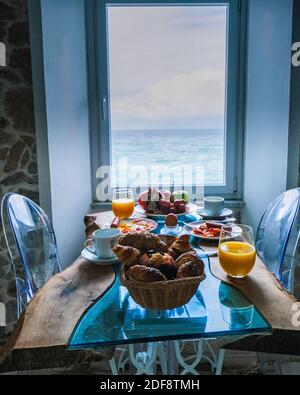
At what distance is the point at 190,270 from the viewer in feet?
3.17

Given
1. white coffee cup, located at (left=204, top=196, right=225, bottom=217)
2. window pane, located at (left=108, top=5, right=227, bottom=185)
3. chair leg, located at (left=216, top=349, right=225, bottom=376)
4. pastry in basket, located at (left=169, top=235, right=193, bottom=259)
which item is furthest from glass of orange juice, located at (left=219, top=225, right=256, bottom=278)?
window pane, located at (left=108, top=5, right=227, bottom=185)

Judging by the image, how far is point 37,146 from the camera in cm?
187

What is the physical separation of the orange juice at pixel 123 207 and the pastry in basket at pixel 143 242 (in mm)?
667

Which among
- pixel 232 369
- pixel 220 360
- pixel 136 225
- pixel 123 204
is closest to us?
pixel 220 360

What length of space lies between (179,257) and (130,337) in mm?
233

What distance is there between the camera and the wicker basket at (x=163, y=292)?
A: 3.03 feet

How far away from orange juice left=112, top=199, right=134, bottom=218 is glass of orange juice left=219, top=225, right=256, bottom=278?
621 millimetres

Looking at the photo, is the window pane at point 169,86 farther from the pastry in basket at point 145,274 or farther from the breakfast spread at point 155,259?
the pastry in basket at point 145,274

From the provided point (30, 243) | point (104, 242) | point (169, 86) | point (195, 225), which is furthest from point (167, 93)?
point (104, 242)

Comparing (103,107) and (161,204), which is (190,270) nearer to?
(161,204)

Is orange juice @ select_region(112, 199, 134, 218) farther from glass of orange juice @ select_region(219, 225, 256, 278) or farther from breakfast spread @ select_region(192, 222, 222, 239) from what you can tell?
glass of orange juice @ select_region(219, 225, 256, 278)

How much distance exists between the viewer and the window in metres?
2.51

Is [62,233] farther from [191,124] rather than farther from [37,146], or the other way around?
[191,124]
